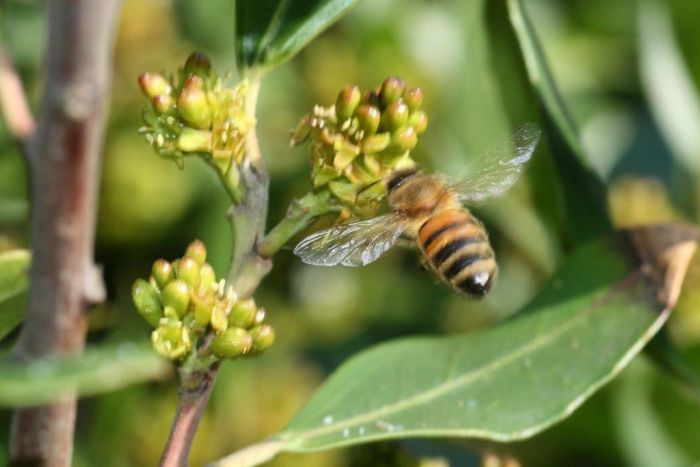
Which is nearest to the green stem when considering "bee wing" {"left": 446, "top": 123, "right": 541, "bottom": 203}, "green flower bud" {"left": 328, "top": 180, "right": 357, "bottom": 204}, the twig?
"green flower bud" {"left": 328, "top": 180, "right": 357, "bottom": 204}

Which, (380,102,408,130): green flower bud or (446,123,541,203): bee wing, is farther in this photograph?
(446,123,541,203): bee wing

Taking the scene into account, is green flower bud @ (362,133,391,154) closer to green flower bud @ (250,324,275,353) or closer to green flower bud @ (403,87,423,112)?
green flower bud @ (403,87,423,112)

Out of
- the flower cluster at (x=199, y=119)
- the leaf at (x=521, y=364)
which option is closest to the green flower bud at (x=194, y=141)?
the flower cluster at (x=199, y=119)

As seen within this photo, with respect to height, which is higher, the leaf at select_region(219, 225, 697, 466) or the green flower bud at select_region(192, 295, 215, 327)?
the green flower bud at select_region(192, 295, 215, 327)

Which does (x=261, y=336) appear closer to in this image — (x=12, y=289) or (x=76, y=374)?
(x=12, y=289)

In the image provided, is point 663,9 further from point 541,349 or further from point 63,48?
point 63,48

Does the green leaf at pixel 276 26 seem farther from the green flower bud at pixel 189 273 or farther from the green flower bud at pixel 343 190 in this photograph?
the green flower bud at pixel 189 273

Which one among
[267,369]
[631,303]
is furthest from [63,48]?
[267,369]
